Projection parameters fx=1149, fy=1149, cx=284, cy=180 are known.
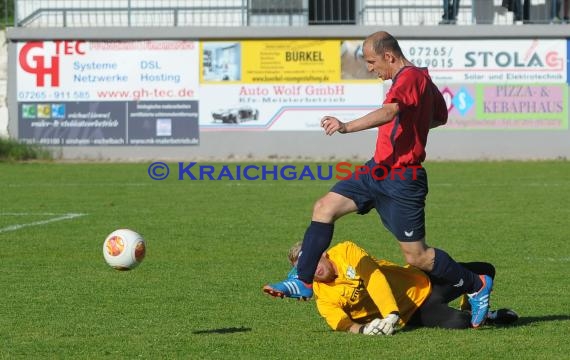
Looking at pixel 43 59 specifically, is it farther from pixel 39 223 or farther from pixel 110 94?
pixel 39 223

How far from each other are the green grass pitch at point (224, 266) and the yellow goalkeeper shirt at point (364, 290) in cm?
18

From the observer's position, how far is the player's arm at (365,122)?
689 centimetres

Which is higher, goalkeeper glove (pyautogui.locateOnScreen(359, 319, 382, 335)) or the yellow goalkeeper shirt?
the yellow goalkeeper shirt

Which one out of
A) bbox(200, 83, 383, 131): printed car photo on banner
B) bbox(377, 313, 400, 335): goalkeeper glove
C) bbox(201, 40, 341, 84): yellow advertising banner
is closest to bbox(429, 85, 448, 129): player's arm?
bbox(377, 313, 400, 335): goalkeeper glove

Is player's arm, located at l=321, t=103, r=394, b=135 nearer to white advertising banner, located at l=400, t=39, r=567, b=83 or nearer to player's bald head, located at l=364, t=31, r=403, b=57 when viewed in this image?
player's bald head, located at l=364, t=31, r=403, b=57

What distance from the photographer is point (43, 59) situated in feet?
89.4

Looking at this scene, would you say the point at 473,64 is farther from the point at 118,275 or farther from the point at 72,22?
the point at 118,275

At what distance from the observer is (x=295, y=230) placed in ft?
45.6

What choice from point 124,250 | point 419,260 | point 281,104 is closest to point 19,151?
point 281,104

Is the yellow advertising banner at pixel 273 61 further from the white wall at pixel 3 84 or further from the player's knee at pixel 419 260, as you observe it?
the player's knee at pixel 419 260

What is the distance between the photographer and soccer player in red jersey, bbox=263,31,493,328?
24.3 feet

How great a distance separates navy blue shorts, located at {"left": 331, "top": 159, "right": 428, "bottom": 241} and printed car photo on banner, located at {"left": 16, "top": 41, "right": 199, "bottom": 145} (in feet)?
64.2

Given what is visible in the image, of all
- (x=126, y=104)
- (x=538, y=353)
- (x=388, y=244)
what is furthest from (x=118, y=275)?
(x=126, y=104)

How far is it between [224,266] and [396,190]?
3783 mm
